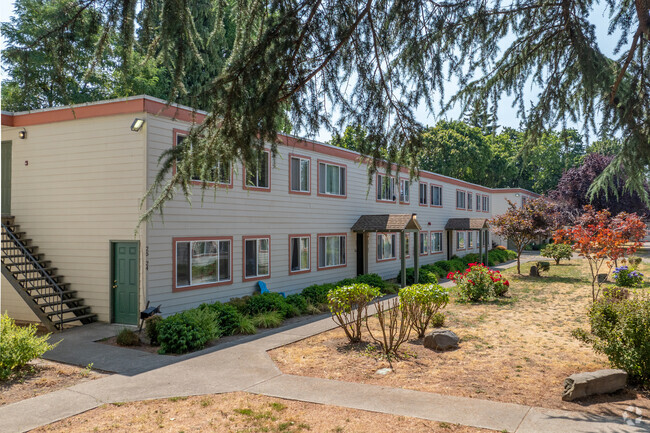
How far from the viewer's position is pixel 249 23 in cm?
653

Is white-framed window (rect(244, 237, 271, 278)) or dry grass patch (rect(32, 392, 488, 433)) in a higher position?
white-framed window (rect(244, 237, 271, 278))

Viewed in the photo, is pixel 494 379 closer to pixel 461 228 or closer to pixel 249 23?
pixel 249 23

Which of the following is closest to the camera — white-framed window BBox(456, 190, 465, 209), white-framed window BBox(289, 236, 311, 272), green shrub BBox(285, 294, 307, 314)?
green shrub BBox(285, 294, 307, 314)

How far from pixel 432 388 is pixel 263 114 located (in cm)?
479

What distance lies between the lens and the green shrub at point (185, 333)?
9727mm

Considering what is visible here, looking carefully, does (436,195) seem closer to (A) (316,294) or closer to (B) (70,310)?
(A) (316,294)

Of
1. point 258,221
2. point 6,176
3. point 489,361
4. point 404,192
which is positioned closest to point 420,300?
point 489,361

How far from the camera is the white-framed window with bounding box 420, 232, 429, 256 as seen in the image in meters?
27.2

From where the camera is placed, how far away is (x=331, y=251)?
1925cm

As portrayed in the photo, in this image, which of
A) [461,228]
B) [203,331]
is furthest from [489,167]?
[203,331]

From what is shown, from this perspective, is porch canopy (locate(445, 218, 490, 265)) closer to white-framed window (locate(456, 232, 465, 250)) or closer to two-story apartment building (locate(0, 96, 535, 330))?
white-framed window (locate(456, 232, 465, 250))

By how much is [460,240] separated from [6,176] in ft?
89.7

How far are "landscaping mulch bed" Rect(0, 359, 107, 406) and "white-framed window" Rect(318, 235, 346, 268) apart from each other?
1082 cm

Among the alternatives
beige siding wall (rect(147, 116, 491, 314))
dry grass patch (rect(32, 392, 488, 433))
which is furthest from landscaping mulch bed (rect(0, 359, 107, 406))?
beige siding wall (rect(147, 116, 491, 314))
